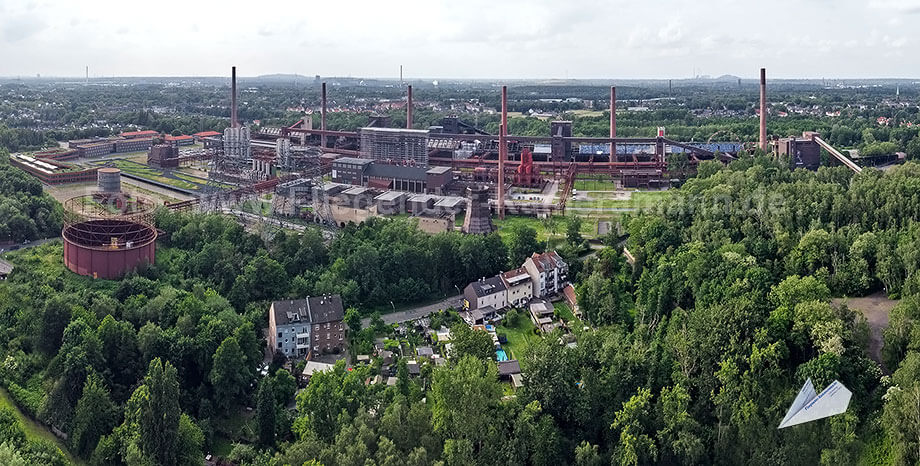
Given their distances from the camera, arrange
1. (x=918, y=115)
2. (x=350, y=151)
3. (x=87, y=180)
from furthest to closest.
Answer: (x=918, y=115) < (x=350, y=151) < (x=87, y=180)

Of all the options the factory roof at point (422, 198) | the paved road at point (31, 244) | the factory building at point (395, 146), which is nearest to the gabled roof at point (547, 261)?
the factory roof at point (422, 198)

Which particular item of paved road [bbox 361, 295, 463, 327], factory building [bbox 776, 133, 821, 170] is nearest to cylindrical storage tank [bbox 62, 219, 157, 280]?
paved road [bbox 361, 295, 463, 327]

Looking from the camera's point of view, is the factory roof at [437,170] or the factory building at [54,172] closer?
the factory roof at [437,170]

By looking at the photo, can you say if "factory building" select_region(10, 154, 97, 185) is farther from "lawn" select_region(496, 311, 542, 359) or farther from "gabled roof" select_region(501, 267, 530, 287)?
"lawn" select_region(496, 311, 542, 359)

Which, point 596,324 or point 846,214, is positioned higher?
point 846,214

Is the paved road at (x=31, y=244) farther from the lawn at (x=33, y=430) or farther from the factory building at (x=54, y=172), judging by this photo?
the factory building at (x=54, y=172)

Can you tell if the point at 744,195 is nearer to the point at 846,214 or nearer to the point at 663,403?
the point at 846,214

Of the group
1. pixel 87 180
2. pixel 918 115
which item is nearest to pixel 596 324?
pixel 87 180
